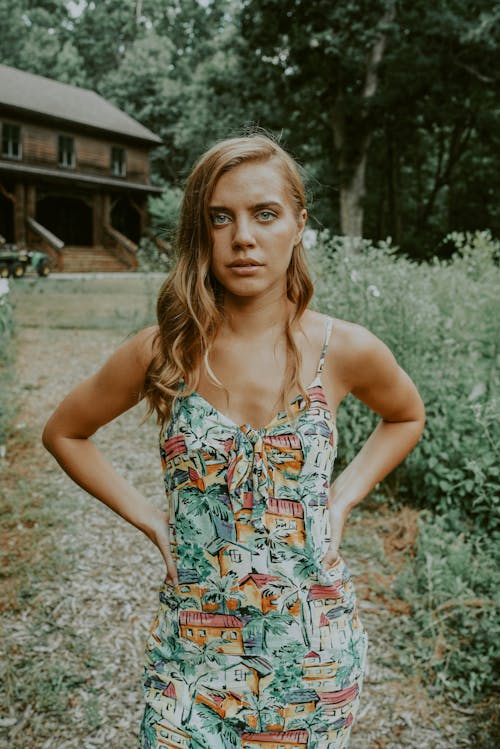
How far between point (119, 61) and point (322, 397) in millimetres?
62400

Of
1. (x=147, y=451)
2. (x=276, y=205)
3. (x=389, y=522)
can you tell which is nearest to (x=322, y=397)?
(x=276, y=205)

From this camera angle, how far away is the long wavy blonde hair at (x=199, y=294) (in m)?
1.53

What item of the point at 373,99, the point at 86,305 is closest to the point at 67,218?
the point at 373,99

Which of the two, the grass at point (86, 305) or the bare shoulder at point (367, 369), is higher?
the bare shoulder at point (367, 369)

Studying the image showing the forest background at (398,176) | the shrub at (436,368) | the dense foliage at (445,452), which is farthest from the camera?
the shrub at (436,368)

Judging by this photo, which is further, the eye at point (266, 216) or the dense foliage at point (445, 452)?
the dense foliage at point (445, 452)

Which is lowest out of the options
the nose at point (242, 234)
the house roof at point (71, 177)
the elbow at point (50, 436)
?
the elbow at point (50, 436)

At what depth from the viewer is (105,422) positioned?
1740 mm

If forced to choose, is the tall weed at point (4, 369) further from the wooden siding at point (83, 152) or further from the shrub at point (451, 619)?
the wooden siding at point (83, 152)

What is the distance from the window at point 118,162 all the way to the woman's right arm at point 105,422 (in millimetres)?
32751

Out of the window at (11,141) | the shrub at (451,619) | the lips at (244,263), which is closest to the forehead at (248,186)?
the lips at (244,263)

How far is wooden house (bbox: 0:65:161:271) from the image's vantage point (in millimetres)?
27359

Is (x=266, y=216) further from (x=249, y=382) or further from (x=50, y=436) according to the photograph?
(x=50, y=436)

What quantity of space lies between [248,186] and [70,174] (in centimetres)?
2995
